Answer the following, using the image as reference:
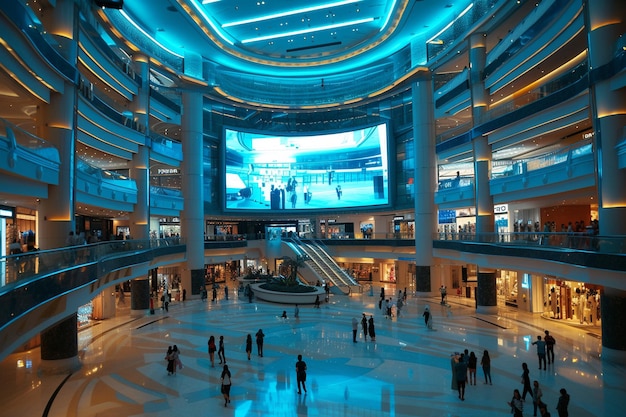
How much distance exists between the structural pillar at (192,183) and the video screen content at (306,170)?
7804 mm

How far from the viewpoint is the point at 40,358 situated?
16.8 m

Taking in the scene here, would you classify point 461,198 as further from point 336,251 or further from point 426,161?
point 336,251

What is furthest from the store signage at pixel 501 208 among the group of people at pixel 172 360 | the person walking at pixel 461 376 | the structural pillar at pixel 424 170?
the group of people at pixel 172 360

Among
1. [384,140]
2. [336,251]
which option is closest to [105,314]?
[336,251]

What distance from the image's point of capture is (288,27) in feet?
109

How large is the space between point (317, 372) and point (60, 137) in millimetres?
12439

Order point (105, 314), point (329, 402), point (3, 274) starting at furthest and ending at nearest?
1. point (105, 314)
2. point (329, 402)
3. point (3, 274)

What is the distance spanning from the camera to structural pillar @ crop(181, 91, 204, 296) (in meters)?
34.5

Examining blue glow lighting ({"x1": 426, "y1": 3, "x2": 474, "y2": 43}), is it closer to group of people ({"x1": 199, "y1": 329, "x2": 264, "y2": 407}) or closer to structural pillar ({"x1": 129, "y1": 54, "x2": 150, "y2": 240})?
structural pillar ({"x1": 129, "y1": 54, "x2": 150, "y2": 240})

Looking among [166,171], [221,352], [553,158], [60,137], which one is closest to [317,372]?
[221,352]

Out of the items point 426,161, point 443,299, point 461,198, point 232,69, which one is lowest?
point 443,299

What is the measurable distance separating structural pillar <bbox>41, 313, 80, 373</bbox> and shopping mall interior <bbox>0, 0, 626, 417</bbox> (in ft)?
0.21

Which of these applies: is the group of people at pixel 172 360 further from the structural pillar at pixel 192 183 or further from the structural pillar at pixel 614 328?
the structural pillar at pixel 192 183

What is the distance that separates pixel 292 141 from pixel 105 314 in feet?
83.6
